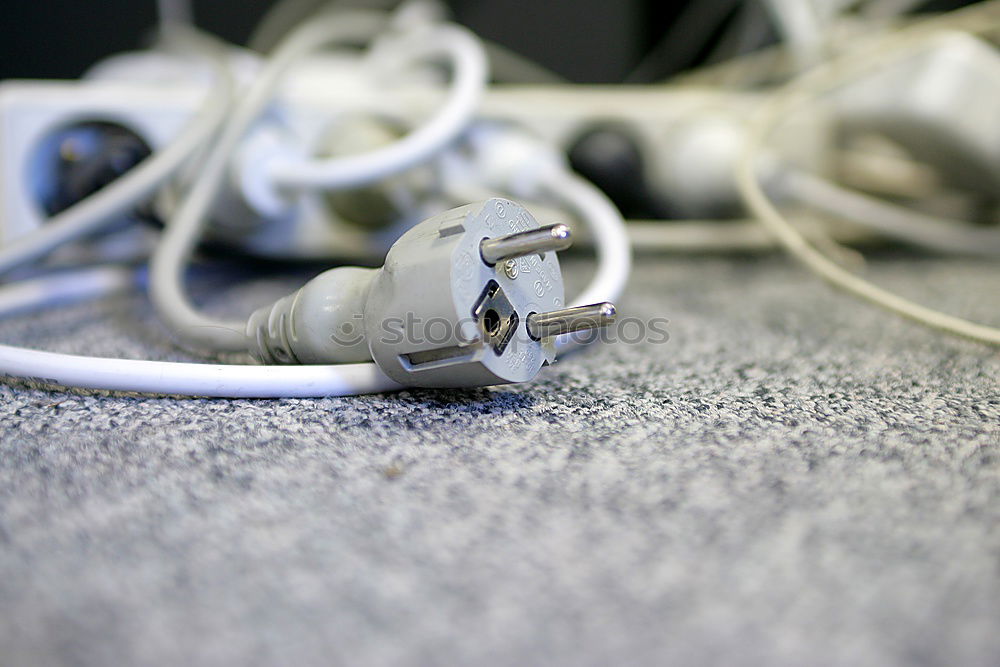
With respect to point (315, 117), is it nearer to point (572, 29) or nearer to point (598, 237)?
point (598, 237)

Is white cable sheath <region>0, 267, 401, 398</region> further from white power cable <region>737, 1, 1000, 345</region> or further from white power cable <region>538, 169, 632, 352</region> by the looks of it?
white power cable <region>737, 1, 1000, 345</region>

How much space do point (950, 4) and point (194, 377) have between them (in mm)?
753

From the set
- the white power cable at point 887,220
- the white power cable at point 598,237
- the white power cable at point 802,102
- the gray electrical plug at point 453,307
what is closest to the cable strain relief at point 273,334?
the gray electrical plug at point 453,307

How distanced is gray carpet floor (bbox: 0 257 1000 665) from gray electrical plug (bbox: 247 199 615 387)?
20mm

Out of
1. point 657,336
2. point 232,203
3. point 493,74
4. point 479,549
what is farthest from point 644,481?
point 493,74

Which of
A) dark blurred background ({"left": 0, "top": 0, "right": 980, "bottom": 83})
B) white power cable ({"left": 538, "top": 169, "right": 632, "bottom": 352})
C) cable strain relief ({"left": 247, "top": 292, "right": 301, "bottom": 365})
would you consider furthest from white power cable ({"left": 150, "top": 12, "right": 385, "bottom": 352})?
dark blurred background ({"left": 0, "top": 0, "right": 980, "bottom": 83})

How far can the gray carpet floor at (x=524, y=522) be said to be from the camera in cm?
13

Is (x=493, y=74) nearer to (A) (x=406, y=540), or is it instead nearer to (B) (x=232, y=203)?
(B) (x=232, y=203)

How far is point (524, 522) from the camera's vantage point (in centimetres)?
17

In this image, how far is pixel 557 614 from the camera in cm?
14

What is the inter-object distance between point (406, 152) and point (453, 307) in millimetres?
200

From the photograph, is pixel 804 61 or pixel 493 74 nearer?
pixel 804 61

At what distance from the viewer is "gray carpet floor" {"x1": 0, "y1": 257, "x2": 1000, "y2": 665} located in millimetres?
132

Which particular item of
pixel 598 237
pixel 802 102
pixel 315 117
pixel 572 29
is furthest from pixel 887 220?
pixel 572 29
